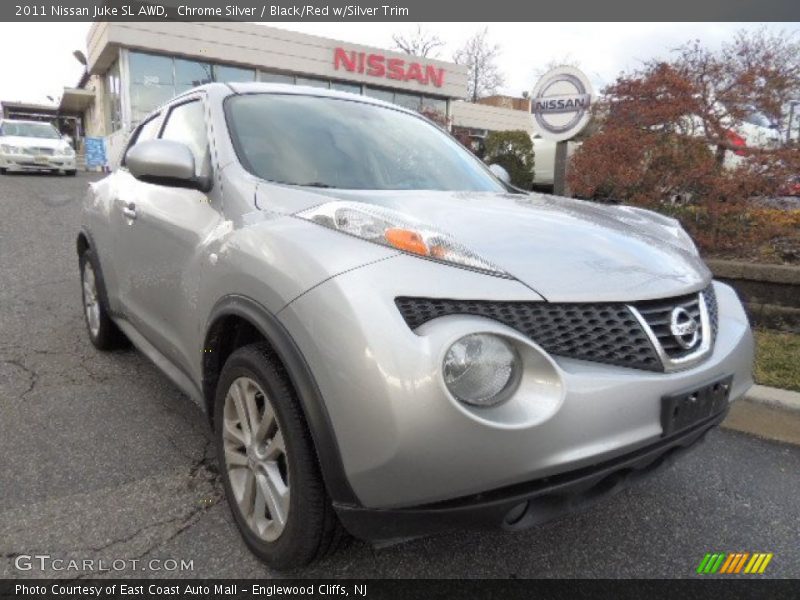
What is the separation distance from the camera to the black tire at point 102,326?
3.78m

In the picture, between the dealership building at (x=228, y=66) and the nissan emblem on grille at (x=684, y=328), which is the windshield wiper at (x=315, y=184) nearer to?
the nissan emblem on grille at (x=684, y=328)

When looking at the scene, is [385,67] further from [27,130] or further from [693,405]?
[693,405]

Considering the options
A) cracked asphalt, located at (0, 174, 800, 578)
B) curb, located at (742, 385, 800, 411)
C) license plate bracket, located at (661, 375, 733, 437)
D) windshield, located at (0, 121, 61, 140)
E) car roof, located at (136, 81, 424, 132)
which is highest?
car roof, located at (136, 81, 424, 132)

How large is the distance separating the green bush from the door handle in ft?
36.5

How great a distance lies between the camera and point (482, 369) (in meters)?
1.56

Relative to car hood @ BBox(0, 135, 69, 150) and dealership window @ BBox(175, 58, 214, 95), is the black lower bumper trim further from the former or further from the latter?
dealership window @ BBox(175, 58, 214, 95)

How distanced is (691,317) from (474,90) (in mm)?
46134

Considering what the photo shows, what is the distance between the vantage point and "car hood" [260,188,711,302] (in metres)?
1.76

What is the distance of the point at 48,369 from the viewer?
3805 millimetres

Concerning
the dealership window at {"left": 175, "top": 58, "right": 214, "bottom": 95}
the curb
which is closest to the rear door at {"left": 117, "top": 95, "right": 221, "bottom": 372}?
the curb

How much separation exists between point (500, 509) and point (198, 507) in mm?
1376

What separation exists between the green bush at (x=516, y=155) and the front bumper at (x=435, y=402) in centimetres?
1229

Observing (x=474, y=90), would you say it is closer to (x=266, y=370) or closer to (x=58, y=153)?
(x=58, y=153)

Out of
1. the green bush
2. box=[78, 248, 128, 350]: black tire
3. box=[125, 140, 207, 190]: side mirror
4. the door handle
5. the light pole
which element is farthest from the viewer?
the green bush
